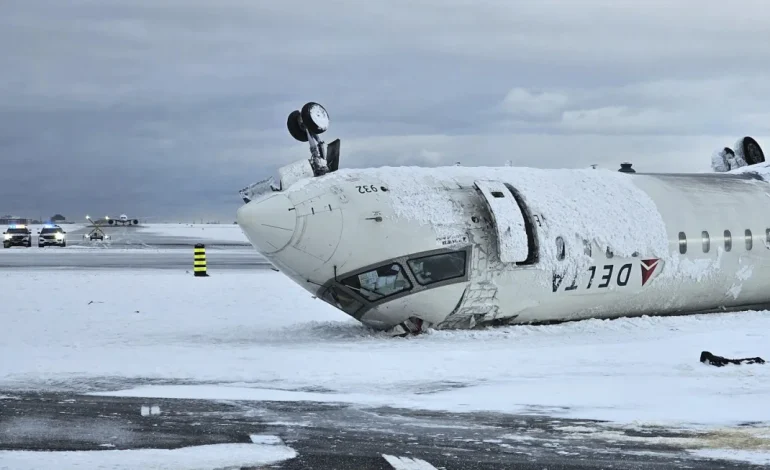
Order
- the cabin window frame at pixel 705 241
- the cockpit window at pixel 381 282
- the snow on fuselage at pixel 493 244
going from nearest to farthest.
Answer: the snow on fuselage at pixel 493 244, the cockpit window at pixel 381 282, the cabin window frame at pixel 705 241

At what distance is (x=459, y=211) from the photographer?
58.7 feet

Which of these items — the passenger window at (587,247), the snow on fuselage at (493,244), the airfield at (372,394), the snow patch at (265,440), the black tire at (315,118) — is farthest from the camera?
the passenger window at (587,247)

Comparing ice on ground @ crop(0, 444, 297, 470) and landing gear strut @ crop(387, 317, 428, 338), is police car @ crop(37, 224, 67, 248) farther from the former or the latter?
ice on ground @ crop(0, 444, 297, 470)

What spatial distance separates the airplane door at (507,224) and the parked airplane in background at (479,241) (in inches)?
1.1

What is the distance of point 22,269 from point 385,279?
26.7m

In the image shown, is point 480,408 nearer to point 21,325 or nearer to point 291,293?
point 21,325

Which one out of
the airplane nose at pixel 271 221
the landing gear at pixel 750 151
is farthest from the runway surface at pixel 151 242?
the airplane nose at pixel 271 221

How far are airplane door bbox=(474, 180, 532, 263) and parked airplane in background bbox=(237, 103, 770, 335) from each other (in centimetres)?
3

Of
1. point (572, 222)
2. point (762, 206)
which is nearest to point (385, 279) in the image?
point (572, 222)

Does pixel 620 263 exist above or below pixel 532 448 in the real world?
above

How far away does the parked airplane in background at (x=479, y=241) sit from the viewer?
17.0 meters

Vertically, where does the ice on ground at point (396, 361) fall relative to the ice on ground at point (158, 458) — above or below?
above

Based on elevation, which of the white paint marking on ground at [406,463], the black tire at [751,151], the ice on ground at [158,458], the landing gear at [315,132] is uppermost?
the black tire at [751,151]

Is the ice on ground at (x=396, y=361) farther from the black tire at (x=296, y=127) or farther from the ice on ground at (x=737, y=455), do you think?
the black tire at (x=296, y=127)
